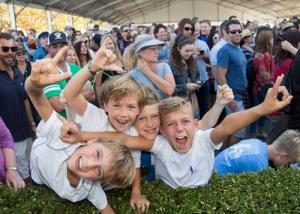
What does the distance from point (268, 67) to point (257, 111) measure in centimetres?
423

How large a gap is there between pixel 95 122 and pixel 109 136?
18 cm

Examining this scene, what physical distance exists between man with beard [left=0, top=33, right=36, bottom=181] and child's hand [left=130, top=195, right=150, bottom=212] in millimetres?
1951

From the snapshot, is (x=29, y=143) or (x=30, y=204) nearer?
(x=30, y=204)

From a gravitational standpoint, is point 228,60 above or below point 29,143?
above

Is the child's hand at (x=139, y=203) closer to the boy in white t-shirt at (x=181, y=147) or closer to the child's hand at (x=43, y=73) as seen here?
the boy in white t-shirt at (x=181, y=147)

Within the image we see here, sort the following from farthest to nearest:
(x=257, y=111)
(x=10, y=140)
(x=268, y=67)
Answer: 1. (x=268, y=67)
2. (x=10, y=140)
3. (x=257, y=111)

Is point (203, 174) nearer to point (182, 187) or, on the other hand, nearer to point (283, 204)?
point (182, 187)

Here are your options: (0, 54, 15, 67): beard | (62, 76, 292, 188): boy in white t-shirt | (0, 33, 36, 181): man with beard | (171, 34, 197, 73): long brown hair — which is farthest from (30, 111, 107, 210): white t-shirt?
(171, 34, 197, 73): long brown hair

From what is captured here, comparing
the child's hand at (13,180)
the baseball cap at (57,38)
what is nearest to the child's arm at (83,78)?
the child's hand at (13,180)

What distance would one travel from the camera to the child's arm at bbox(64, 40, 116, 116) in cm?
234

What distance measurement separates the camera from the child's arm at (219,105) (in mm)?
2467

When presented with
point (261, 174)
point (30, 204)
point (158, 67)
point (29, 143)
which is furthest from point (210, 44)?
point (30, 204)

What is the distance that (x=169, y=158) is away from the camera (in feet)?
8.39

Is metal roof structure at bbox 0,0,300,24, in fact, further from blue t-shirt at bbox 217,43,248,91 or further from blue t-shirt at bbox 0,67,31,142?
blue t-shirt at bbox 0,67,31,142
